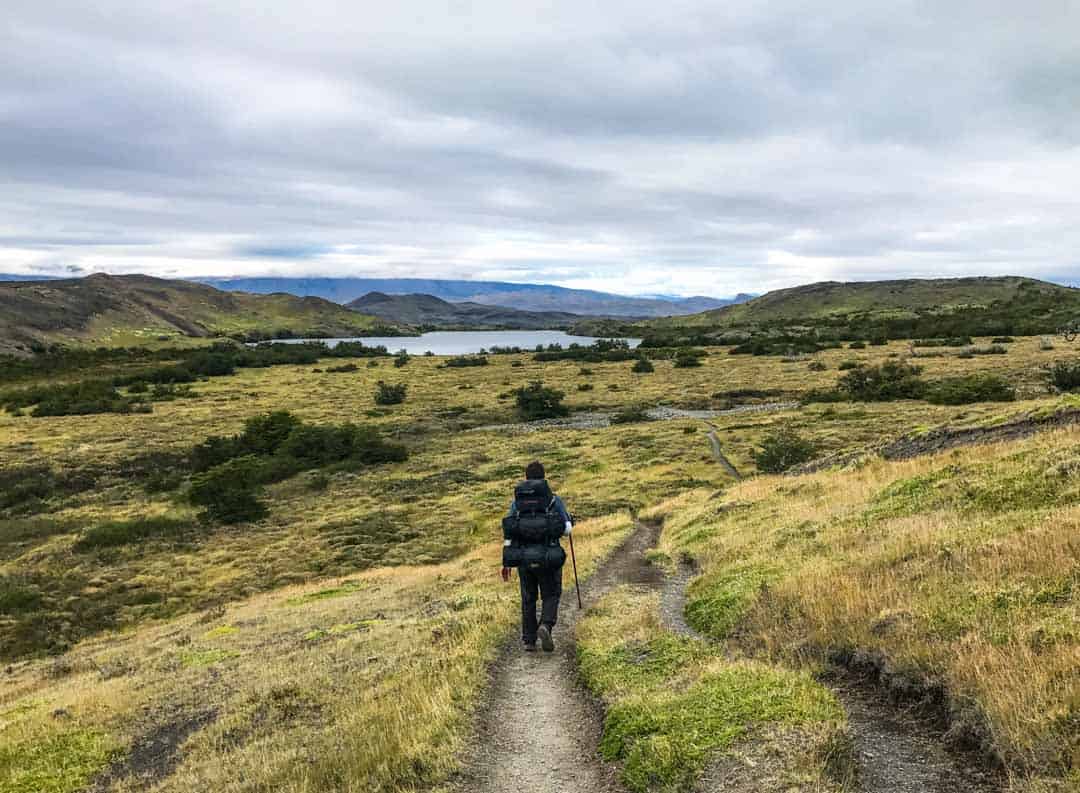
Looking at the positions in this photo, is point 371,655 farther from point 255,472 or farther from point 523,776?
point 255,472

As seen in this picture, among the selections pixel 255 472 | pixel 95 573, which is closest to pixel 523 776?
pixel 95 573

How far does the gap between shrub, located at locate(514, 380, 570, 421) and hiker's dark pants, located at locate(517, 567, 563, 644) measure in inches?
2426

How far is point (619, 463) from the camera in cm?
4769

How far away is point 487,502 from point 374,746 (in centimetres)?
3339

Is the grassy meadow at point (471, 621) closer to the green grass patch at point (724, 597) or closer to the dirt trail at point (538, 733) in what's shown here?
the green grass patch at point (724, 597)

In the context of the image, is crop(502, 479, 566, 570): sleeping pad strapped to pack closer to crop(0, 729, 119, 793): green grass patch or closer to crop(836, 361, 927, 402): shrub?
crop(0, 729, 119, 793): green grass patch

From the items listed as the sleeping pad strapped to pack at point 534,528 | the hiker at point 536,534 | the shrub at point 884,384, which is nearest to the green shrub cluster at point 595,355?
the shrub at point 884,384

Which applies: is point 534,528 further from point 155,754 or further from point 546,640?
point 155,754

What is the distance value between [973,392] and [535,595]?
5254 cm

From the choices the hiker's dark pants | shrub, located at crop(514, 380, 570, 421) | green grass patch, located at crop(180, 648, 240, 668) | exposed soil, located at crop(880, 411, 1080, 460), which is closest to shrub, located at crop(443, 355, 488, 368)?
shrub, located at crop(514, 380, 570, 421)

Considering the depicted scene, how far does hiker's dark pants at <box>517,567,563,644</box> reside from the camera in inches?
424

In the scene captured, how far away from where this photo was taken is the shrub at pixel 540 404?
7338 centimetres

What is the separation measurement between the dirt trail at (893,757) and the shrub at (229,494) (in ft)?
133

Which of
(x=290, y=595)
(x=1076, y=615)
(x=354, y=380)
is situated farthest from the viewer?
(x=354, y=380)
